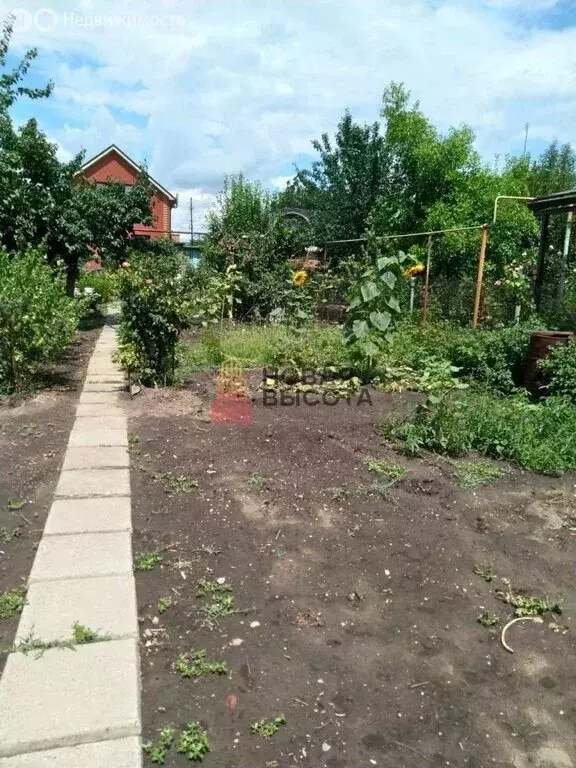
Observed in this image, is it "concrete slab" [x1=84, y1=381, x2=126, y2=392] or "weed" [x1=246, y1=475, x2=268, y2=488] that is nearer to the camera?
"weed" [x1=246, y1=475, x2=268, y2=488]

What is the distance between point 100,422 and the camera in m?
5.46

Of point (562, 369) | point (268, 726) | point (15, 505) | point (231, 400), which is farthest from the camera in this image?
point (231, 400)

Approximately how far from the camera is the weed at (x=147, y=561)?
124 inches

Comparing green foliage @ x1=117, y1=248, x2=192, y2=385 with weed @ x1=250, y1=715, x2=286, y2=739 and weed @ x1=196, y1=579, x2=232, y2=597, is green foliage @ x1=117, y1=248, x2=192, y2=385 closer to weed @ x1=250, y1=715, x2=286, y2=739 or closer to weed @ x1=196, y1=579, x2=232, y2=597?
weed @ x1=196, y1=579, x2=232, y2=597

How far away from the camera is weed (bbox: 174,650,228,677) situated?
7.93ft

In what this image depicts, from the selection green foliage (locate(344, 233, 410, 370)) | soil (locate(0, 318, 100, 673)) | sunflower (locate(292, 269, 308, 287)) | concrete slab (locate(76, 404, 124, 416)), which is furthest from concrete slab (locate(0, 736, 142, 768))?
sunflower (locate(292, 269, 308, 287))

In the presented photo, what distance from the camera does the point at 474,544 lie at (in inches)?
138

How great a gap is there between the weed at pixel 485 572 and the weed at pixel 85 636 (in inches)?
75.3

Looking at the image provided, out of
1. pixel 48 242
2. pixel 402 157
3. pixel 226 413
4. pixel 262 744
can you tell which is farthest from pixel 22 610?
pixel 402 157

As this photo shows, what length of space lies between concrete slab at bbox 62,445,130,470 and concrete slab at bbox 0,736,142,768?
257cm

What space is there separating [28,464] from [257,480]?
5.70ft

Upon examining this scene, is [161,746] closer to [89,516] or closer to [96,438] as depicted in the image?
[89,516]

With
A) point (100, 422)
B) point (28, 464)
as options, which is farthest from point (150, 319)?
point (28, 464)

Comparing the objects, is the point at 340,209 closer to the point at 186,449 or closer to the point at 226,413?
the point at 226,413
